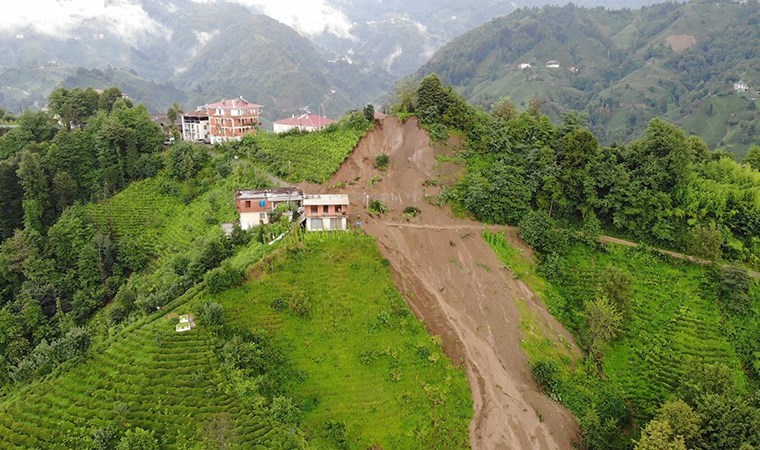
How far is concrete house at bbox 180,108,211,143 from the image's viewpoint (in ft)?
174

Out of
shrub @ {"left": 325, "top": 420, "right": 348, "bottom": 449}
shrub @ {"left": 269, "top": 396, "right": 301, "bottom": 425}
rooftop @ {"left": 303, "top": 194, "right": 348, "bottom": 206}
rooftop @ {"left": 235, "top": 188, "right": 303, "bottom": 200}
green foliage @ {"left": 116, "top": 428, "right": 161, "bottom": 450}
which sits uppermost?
rooftop @ {"left": 235, "top": 188, "right": 303, "bottom": 200}

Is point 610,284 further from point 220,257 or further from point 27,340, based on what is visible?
point 27,340

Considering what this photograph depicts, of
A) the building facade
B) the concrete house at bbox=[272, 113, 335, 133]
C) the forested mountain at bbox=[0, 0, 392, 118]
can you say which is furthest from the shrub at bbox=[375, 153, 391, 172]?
the forested mountain at bbox=[0, 0, 392, 118]

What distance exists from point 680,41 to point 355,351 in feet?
478

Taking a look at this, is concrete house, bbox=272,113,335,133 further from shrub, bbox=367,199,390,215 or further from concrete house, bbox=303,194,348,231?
concrete house, bbox=303,194,348,231

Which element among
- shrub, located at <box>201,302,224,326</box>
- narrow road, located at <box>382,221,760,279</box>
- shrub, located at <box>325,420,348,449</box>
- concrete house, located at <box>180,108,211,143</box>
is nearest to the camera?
shrub, located at <box>325,420,348,449</box>

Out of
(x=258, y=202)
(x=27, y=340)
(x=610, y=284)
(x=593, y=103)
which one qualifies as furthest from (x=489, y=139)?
(x=593, y=103)

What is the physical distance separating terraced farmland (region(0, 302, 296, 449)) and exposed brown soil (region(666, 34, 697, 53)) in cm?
14752

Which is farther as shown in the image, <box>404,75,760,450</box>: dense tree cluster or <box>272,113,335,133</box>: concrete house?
<box>272,113,335,133</box>: concrete house

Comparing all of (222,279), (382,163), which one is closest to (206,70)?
(382,163)

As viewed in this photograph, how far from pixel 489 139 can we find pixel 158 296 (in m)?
26.4

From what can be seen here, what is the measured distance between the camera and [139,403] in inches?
753

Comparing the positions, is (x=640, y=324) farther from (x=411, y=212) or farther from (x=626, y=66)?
(x=626, y=66)

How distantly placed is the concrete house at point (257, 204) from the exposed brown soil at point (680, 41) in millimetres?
134960
